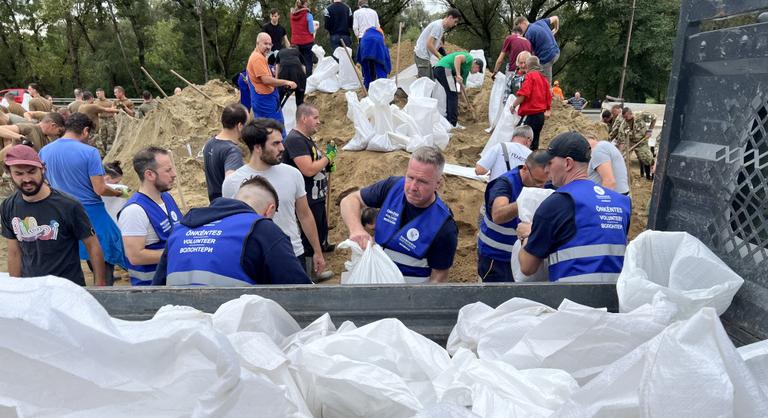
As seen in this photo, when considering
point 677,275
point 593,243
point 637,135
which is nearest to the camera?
point 677,275

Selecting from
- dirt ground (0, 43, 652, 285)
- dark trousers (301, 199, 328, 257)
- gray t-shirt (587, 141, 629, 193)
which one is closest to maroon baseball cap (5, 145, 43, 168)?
dark trousers (301, 199, 328, 257)

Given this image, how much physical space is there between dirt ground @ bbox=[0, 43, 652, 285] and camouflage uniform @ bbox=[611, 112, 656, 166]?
51cm

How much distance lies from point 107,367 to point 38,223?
2871 mm

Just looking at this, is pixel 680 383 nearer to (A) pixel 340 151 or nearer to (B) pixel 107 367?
(B) pixel 107 367

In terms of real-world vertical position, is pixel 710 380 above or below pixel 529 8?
below

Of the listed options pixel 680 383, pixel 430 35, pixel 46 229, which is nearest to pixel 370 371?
pixel 680 383

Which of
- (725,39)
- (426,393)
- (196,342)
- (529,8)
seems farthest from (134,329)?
(529,8)

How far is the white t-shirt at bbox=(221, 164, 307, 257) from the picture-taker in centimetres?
399

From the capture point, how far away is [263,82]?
6.88 meters

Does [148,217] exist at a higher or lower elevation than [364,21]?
lower

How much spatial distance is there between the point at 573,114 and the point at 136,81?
104 ft

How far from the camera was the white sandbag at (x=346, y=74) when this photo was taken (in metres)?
10.6

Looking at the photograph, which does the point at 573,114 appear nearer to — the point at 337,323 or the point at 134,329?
the point at 337,323

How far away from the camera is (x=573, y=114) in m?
9.91
